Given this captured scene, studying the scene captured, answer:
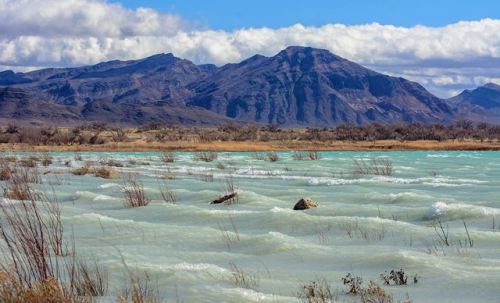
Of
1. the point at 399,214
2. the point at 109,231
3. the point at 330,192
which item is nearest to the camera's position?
the point at 109,231

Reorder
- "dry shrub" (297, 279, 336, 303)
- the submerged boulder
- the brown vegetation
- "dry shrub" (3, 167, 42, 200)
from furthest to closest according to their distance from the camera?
the brown vegetation, the submerged boulder, "dry shrub" (3, 167, 42, 200), "dry shrub" (297, 279, 336, 303)

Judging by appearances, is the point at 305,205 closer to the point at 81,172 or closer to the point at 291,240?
the point at 291,240

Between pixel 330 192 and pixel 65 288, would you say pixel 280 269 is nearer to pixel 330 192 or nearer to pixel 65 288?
pixel 65 288

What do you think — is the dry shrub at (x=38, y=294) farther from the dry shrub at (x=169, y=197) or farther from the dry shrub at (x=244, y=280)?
the dry shrub at (x=169, y=197)

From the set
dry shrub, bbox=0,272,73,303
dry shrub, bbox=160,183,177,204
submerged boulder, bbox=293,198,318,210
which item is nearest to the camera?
dry shrub, bbox=0,272,73,303

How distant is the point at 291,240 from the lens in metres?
11.6

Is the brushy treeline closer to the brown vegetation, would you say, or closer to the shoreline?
the brown vegetation

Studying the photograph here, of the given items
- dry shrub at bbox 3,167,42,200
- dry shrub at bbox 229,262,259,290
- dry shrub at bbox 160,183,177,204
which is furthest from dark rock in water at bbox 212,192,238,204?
dry shrub at bbox 229,262,259,290

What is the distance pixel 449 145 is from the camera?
61.4 meters

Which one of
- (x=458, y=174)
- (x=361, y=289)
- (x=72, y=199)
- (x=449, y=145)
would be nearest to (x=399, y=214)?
(x=361, y=289)

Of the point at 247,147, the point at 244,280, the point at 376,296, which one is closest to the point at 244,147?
the point at 247,147

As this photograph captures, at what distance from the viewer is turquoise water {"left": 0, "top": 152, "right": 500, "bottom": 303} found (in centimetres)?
843

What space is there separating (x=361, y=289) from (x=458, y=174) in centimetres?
2138

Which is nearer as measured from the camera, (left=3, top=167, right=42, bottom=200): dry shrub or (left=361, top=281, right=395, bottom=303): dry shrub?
(left=361, top=281, right=395, bottom=303): dry shrub
